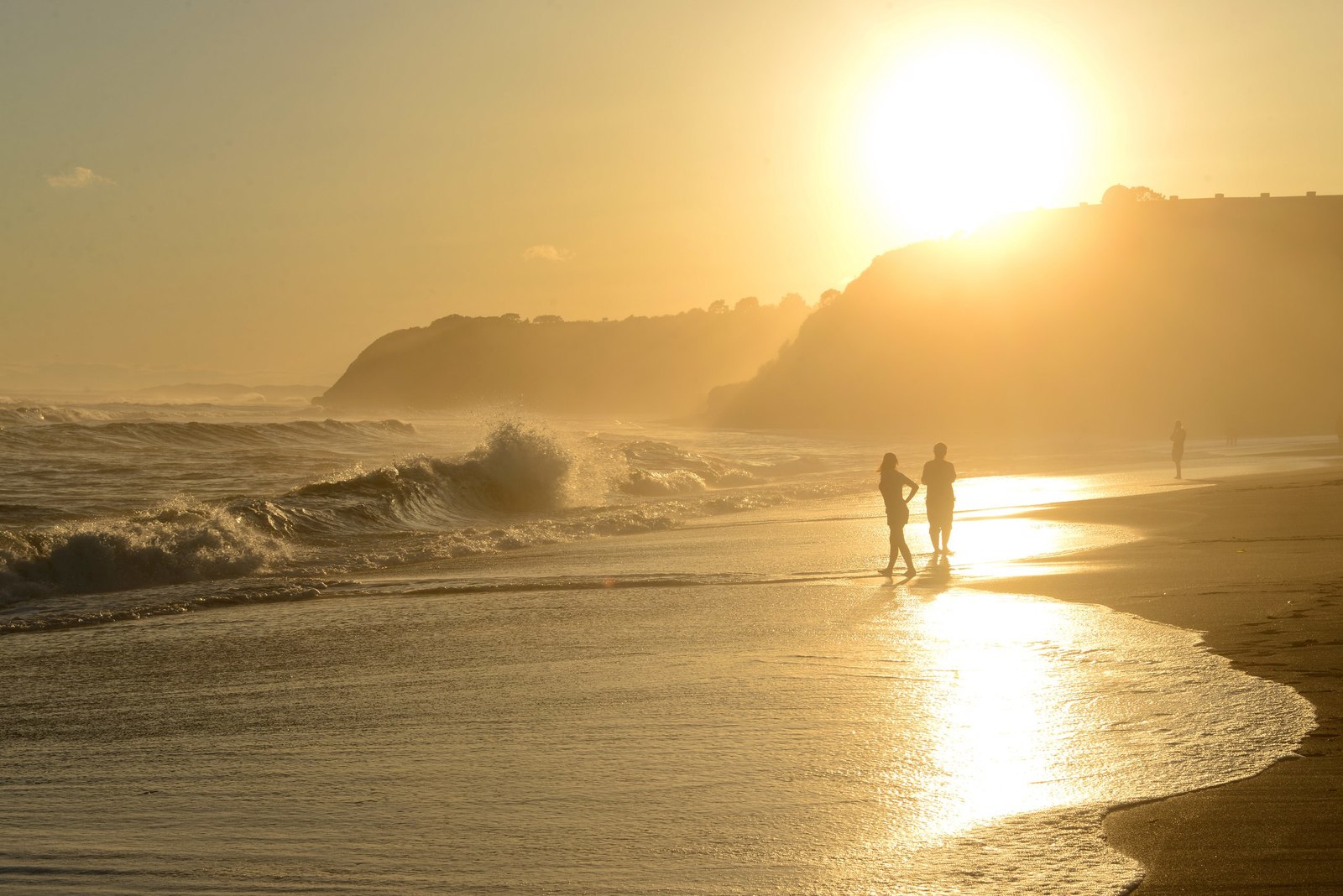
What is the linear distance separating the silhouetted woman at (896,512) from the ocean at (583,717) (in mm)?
487

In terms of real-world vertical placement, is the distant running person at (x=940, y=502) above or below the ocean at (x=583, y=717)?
above

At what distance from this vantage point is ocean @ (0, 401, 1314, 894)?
4.46 meters

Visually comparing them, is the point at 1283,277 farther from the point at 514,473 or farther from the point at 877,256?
the point at 514,473

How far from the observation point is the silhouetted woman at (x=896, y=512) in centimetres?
1256

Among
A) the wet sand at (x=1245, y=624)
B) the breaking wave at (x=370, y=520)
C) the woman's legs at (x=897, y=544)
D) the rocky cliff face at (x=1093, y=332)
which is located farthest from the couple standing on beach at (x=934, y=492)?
the rocky cliff face at (x=1093, y=332)

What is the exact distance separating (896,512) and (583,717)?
700 centimetres

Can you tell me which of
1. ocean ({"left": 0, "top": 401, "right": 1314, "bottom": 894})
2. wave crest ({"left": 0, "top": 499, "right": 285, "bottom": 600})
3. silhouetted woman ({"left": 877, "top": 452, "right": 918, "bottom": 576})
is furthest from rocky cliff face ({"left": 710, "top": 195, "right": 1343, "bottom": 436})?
wave crest ({"left": 0, "top": 499, "right": 285, "bottom": 600})

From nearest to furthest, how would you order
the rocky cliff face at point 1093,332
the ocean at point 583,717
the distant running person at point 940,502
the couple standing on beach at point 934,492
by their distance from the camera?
the ocean at point 583,717 → the couple standing on beach at point 934,492 → the distant running person at point 940,502 → the rocky cliff face at point 1093,332

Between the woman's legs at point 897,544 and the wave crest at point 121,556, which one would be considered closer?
the woman's legs at point 897,544

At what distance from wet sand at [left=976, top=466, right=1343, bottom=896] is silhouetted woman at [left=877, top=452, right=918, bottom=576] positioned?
4.66 ft

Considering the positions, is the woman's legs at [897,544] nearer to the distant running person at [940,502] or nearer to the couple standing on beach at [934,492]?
the couple standing on beach at [934,492]

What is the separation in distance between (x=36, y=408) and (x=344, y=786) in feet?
133

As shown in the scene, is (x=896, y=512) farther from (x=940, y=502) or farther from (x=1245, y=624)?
(x=1245, y=624)

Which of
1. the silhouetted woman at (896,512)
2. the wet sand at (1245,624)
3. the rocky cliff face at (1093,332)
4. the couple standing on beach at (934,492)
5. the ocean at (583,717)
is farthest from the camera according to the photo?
the rocky cliff face at (1093,332)
